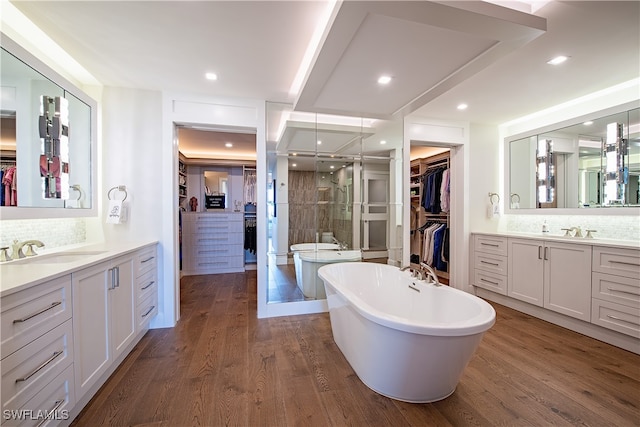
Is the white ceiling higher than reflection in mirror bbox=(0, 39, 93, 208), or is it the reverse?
the white ceiling

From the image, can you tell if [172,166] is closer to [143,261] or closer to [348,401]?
[143,261]

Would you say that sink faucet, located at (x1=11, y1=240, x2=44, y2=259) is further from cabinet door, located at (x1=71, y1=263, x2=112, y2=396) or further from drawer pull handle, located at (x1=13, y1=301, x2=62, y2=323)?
drawer pull handle, located at (x1=13, y1=301, x2=62, y2=323)

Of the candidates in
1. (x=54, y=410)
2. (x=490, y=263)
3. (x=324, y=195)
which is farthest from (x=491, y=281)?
(x=54, y=410)

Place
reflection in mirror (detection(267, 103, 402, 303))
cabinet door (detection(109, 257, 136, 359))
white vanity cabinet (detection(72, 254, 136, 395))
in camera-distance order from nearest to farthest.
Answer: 1. white vanity cabinet (detection(72, 254, 136, 395))
2. cabinet door (detection(109, 257, 136, 359))
3. reflection in mirror (detection(267, 103, 402, 303))

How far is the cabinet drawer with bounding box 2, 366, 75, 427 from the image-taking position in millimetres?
1103

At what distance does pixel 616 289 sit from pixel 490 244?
124 centimetres

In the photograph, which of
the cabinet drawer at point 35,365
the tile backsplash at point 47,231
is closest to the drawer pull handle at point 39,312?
the cabinet drawer at point 35,365

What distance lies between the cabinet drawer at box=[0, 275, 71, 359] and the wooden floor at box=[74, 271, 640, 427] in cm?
71

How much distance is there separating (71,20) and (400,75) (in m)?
2.35

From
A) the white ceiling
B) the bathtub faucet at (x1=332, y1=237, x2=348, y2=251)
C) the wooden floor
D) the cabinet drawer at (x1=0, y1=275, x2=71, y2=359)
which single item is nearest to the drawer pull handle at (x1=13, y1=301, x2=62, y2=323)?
the cabinet drawer at (x1=0, y1=275, x2=71, y2=359)

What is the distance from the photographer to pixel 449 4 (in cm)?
134

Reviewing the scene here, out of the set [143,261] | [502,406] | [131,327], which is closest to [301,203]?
[143,261]

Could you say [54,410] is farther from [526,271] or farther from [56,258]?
[526,271]

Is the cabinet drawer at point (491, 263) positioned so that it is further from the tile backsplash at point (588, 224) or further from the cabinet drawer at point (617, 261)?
the cabinet drawer at point (617, 261)
